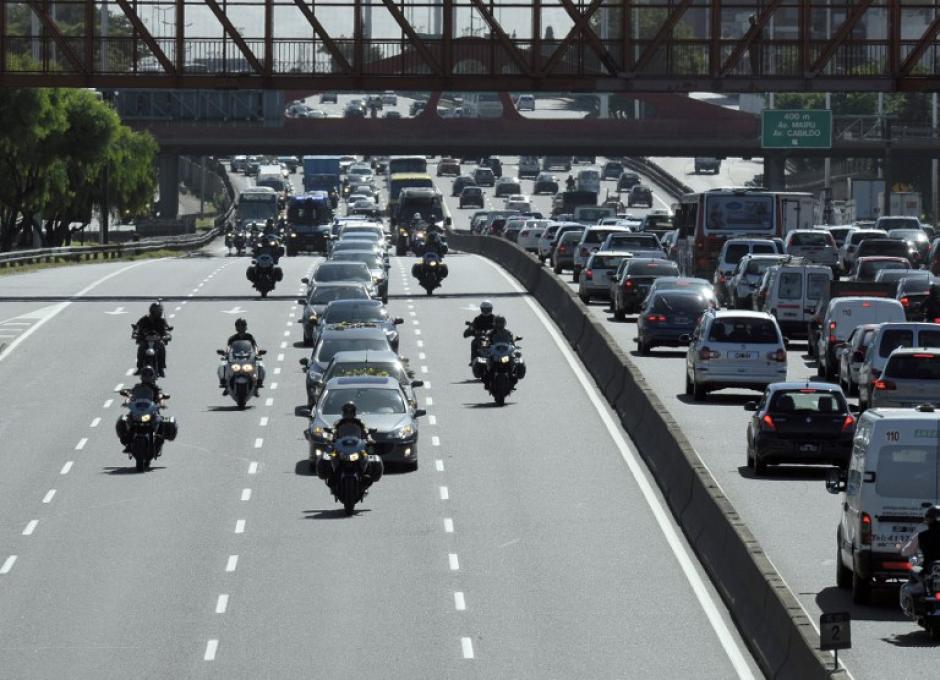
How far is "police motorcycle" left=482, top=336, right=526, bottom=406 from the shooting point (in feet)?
137

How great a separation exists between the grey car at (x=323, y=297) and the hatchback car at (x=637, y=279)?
7529mm

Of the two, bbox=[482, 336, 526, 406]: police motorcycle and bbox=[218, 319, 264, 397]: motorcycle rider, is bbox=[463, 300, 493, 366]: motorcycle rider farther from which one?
bbox=[218, 319, 264, 397]: motorcycle rider

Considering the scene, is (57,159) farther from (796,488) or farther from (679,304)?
(796,488)

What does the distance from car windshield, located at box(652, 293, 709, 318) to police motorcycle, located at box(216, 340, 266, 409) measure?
36.1 ft

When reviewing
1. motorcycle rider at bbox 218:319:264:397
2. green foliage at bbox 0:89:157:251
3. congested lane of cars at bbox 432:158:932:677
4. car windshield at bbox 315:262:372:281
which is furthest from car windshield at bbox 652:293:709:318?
green foliage at bbox 0:89:157:251

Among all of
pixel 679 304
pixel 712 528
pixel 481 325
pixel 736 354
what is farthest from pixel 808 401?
pixel 679 304

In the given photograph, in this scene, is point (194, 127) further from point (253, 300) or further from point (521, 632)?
point (521, 632)

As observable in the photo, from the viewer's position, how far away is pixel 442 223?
359 feet

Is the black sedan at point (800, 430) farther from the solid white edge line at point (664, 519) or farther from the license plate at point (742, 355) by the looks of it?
the license plate at point (742, 355)

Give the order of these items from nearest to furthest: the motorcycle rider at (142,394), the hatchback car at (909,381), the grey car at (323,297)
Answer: the motorcycle rider at (142,394) < the hatchback car at (909,381) < the grey car at (323,297)

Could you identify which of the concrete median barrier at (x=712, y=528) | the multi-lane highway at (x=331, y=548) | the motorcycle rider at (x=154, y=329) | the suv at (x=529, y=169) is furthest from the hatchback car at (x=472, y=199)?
the motorcycle rider at (x=154, y=329)

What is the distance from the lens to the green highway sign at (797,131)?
108562 millimetres

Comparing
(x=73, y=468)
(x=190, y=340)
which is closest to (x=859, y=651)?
(x=73, y=468)

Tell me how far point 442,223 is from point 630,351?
58.5 meters
